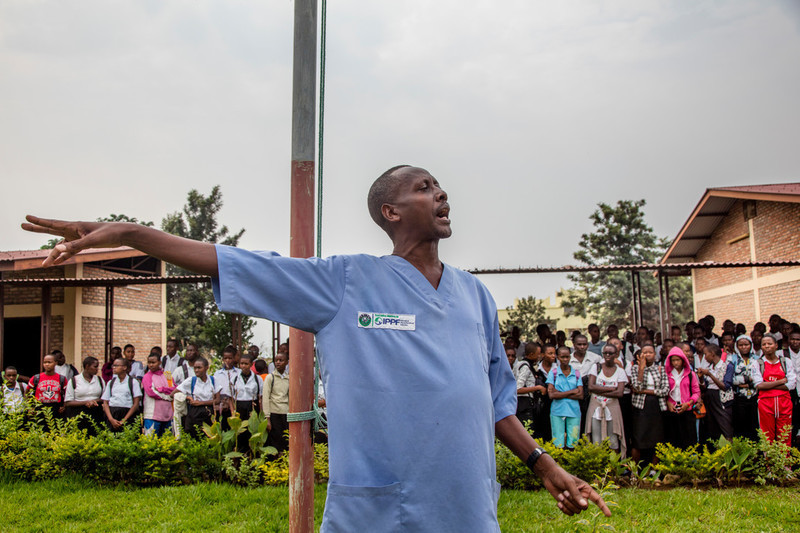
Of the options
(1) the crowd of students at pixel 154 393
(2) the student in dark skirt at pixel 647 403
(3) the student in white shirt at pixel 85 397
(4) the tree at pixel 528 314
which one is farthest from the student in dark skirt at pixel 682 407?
(4) the tree at pixel 528 314

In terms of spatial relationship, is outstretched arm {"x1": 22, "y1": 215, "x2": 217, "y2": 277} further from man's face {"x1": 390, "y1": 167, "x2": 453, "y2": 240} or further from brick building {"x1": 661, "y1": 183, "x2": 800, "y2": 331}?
brick building {"x1": 661, "y1": 183, "x2": 800, "y2": 331}

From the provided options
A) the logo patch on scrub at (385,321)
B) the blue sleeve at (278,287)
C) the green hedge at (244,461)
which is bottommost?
the green hedge at (244,461)

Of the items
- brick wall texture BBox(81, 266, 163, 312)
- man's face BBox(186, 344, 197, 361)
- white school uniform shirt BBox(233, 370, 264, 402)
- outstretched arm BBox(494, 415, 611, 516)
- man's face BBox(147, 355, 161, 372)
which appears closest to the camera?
outstretched arm BBox(494, 415, 611, 516)

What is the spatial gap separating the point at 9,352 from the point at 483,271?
1578cm

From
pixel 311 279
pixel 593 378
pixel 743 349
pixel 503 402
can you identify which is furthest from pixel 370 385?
pixel 743 349

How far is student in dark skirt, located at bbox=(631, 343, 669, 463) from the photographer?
25.9 feet

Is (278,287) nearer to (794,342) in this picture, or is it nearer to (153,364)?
(153,364)

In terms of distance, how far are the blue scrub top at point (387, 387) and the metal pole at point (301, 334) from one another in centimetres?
65

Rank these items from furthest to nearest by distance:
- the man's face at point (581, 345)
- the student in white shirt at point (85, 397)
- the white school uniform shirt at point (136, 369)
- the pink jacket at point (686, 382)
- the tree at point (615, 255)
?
the tree at point (615, 255), the white school uniform shirt at point (136, 369), the student in white shirt at point (85, 397), the man's face at point (581, 345), the pink jacket at point (686, 382)

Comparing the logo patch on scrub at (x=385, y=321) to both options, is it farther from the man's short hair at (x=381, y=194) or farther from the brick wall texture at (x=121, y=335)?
the brick wall texture at (x=121, y=335)

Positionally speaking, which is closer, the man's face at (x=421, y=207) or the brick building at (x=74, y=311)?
the man's face at (x=421, y=207)

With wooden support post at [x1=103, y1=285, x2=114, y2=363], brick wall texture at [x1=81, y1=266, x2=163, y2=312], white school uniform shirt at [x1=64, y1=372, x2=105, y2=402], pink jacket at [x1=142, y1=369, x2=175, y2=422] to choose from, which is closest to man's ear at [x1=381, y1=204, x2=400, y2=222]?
pink jacket at [x1=142, y1=369, x2=175, y2=422]

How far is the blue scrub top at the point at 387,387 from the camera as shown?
5.47 feet

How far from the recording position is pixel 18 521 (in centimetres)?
620
